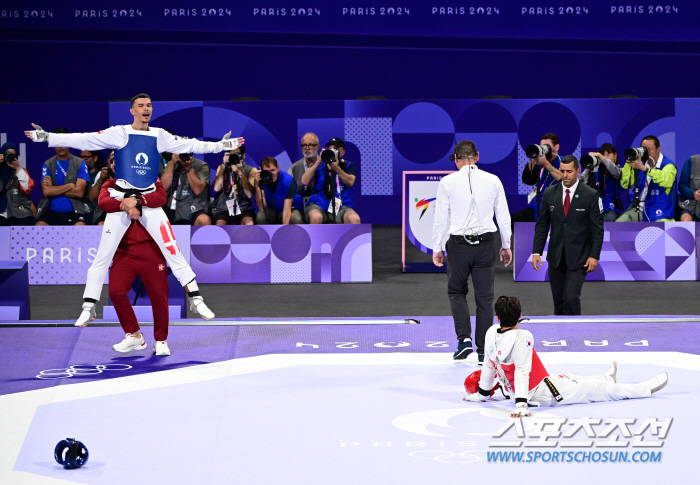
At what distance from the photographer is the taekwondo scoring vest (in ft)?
14.2

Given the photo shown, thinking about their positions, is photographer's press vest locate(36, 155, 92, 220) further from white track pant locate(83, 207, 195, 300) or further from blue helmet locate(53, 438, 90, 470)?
blue helmet locate(53, 438, 90, 470)

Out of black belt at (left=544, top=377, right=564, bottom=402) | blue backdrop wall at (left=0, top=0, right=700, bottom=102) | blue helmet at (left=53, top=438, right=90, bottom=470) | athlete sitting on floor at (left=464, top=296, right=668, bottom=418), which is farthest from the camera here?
blue backdrop wall at (left=0, top=0, right=700, bottom=102)

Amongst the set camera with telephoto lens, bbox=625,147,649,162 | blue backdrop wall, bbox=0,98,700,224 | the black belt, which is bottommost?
the black belt

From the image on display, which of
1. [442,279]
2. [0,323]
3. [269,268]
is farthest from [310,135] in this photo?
[0,323]

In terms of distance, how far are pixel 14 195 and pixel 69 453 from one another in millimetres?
6699

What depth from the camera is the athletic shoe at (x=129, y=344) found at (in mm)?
5637

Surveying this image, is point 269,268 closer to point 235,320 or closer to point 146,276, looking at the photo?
point 235,320

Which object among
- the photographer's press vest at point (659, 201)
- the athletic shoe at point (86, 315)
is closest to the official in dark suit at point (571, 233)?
the photographer's press vest at point (659, 201)

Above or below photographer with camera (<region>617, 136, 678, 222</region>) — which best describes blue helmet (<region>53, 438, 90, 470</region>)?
below

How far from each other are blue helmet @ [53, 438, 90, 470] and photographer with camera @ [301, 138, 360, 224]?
5.85 m

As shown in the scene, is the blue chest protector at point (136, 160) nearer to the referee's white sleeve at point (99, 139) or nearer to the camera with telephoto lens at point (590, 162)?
the referee's white sleeve at point (99, 139)

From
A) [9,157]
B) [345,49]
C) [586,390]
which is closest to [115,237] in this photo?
[586,390]

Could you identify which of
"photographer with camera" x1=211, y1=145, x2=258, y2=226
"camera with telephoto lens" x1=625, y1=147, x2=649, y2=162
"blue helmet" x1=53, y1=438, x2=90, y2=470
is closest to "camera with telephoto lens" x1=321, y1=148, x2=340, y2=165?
"photographer with camera" x1=211, y1=145, x2=258, y2=226

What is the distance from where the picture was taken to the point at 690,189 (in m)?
9.34
